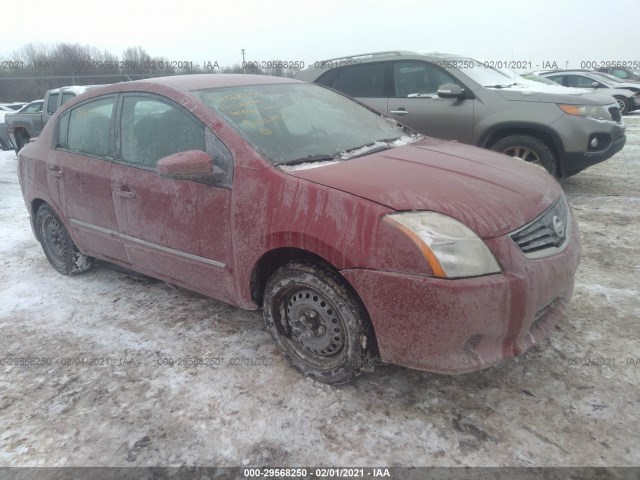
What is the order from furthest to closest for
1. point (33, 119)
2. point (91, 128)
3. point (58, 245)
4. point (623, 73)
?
point (623, 73) → point (33, 119) → point (58, 245) → point (91, 128)

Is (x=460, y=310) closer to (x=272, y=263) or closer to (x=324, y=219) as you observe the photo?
(x=324, y=219)

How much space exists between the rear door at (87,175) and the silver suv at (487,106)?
370cm

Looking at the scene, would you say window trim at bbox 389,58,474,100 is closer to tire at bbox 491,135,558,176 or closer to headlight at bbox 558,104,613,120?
tire at bbox 491,135,558,176

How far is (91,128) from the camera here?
3.56 metres

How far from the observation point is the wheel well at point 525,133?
214 inches

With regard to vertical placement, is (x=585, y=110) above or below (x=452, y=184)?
above

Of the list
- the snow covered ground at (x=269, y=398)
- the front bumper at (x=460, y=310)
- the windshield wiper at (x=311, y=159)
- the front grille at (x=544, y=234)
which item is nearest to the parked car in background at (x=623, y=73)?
the snow covered ground at (x=269, y=398)

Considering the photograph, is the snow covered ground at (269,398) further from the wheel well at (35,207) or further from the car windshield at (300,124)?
the car windshield at (300,124)

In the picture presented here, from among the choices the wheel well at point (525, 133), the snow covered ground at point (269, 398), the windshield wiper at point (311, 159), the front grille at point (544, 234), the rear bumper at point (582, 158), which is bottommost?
the snow covered ground at point (269, 398)

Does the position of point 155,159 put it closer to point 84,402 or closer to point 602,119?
point 84,402

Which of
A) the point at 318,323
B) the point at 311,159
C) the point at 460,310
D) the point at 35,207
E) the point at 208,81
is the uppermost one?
the point at 208,81

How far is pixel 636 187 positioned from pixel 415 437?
219 inches

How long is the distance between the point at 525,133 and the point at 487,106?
21.5 inches

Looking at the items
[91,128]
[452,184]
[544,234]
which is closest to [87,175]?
[91,128]
